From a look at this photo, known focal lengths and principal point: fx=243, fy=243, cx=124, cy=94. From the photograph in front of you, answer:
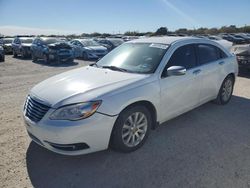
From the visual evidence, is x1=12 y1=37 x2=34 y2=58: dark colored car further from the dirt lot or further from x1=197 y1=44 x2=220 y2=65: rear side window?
x1=197 y1=44 x2=220 y2=65: rear side window

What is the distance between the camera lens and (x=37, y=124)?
3180 mm

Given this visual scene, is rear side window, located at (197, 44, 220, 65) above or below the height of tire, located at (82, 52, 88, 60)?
above

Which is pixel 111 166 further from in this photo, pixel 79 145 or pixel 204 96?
pixel 204 96

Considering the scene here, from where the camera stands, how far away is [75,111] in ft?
10.1

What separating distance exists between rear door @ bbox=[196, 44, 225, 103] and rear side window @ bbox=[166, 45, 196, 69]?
0.21m

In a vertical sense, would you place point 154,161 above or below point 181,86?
below

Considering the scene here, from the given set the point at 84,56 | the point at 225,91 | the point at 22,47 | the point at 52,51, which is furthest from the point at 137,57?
the point at 22,47

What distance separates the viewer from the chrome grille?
127 inches

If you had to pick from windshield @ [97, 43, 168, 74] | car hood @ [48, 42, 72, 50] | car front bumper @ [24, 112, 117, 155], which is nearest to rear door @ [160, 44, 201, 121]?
windshield @ [97, 43, 168, 74]

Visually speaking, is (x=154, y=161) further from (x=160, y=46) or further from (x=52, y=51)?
(x=52, y=51)

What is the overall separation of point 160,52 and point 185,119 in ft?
5.10

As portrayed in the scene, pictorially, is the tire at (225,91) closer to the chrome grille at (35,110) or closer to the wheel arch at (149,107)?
the wheel arch at (149,107)

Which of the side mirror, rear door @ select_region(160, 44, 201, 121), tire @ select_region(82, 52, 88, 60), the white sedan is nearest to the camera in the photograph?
the white sedan

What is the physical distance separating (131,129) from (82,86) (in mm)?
948
